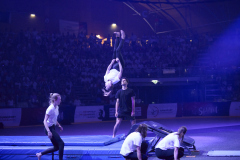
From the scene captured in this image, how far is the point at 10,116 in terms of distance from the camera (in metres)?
18.6

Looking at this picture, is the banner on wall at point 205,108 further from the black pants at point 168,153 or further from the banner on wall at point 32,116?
the black pants at point 168,153

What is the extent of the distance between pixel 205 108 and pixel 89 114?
8.40m

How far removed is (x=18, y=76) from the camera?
70.4 ft

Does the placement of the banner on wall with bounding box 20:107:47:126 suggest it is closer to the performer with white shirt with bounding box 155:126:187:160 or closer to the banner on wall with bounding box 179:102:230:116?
the banner on wall with bounding box 179:102:230:116

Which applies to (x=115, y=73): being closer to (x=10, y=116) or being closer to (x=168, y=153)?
(x=168, y=153)

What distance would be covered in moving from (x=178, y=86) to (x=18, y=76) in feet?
44.4

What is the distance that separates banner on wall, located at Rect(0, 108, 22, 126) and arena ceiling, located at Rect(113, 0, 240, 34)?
17.8m

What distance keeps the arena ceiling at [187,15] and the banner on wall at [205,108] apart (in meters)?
11.2

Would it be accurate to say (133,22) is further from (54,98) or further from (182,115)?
(54,98)

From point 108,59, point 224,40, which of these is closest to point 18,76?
point 108,59

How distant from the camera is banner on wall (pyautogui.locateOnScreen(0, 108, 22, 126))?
1833cm

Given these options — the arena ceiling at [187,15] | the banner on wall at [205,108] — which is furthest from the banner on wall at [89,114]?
the arena ceiling at [187,15]

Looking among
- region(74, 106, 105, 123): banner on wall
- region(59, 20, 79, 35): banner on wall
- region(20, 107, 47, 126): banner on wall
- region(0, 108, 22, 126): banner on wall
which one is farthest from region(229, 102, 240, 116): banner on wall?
region(59, 20, 79, 35): banner on wall

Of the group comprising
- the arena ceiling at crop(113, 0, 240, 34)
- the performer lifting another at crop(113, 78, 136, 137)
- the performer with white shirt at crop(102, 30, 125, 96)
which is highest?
the arena ceiling at crop(113, 0, 240, 34)
